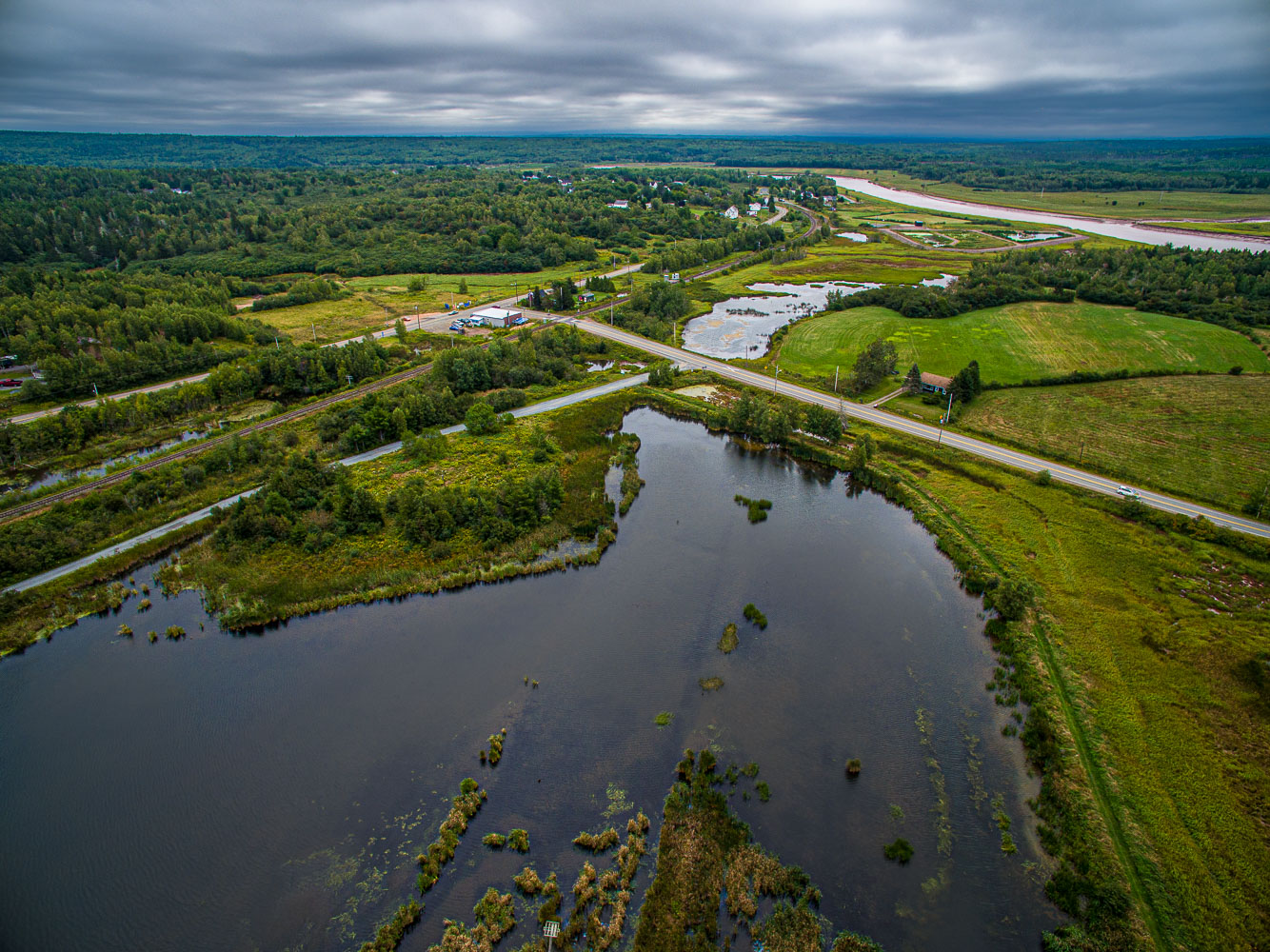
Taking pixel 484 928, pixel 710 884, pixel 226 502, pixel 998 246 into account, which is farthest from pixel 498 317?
pixel 998 246

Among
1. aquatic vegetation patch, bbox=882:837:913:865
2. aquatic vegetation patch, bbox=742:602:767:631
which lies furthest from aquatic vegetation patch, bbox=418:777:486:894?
aquatic vegetation patch, bbox=742:602:767:631

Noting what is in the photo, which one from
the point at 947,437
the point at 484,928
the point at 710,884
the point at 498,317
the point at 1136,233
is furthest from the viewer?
the point at 1136,233

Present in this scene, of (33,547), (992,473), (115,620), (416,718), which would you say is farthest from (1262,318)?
(33,547)

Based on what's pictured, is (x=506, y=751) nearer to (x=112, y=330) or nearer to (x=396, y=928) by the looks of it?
(x=396, y=928)

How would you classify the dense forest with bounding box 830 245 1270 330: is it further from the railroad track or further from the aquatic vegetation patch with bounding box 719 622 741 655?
the aquatic vegetation patch with bounding box 719 622 741 655

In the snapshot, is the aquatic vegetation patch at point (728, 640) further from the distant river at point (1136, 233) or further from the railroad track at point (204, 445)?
the distant river at point (1136, 233)

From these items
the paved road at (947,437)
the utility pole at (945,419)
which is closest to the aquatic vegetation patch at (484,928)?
the paved road at (947,437)
